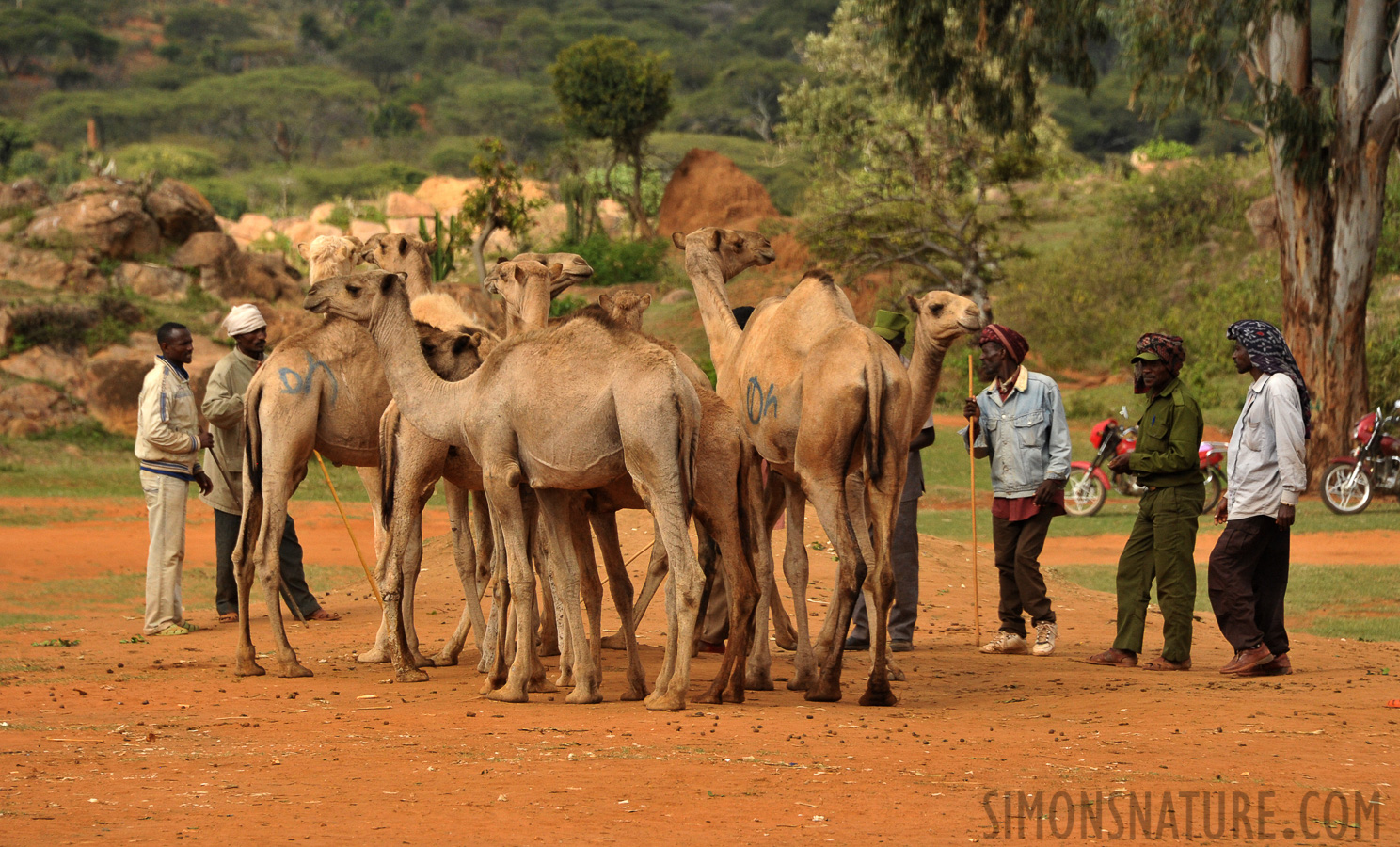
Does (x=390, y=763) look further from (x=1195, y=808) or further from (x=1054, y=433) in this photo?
(x=1054, y=433)

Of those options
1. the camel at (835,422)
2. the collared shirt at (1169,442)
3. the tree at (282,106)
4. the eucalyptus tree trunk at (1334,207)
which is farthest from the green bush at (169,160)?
the collared shirt at (1169,442)

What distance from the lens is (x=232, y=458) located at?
40.0 ft

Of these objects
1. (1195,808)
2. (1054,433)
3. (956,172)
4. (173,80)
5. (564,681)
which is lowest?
(564,681)

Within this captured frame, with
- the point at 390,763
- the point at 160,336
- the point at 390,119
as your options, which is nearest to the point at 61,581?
the point at 160,336

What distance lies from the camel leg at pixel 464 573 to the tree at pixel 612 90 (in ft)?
116

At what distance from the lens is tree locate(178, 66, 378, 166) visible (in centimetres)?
7656

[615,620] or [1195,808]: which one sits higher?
[1195,808]

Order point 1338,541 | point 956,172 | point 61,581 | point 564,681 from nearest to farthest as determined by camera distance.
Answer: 1. point 564,681
2. point 61,581
3. point 1338,541
4. point 956,172

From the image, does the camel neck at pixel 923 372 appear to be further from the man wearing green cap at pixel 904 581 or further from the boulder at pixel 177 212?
the boulder at pixel 177 212

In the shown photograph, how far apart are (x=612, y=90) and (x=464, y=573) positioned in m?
37.1

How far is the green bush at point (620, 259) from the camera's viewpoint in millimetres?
40375

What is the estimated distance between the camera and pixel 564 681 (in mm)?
8625

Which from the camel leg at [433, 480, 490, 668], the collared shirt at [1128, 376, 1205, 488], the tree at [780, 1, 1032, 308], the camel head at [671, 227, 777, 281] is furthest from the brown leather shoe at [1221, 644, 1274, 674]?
the tree at [780, 1, 1032, 308]

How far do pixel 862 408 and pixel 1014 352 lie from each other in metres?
2.90
